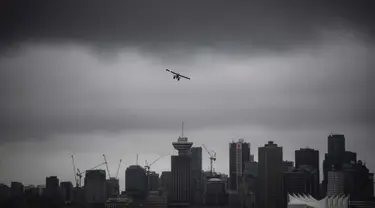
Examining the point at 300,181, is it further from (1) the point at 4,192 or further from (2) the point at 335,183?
(1) the point at 4,192

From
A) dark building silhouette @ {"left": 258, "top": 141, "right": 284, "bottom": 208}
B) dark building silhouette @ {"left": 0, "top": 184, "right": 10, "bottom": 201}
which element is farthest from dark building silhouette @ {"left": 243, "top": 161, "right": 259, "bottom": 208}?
dark building silhouette @ {"left": 0, "top": 184, "right": 10, "bottom": 201}

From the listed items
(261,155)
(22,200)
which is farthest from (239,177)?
(22,200)

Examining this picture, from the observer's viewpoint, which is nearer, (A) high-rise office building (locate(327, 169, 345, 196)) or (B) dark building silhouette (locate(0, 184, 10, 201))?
(B) dark building silhouette (locate(0, 184, 10, 201))

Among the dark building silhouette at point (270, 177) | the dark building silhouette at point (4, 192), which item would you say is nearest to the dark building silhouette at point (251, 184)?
the dark building silhouette at point (270, 177)

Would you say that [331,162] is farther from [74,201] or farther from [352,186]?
[74,201]

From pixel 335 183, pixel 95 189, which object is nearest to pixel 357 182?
pixel 335 183

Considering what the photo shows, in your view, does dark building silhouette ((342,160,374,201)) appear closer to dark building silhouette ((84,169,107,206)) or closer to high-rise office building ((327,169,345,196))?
high-rise office building ((327,169,345,196))

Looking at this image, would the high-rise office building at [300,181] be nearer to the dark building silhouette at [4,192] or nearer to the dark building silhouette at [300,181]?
the dark building silhouette at [300,181]
